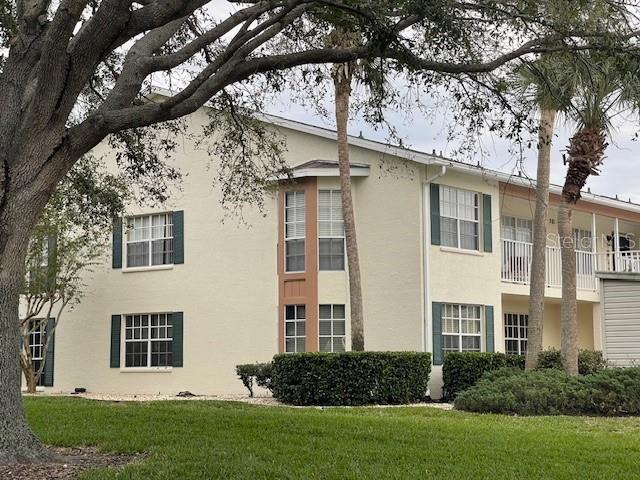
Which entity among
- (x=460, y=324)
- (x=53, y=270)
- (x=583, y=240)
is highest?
(x=583, y=240)

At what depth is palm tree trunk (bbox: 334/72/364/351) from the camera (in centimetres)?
1878

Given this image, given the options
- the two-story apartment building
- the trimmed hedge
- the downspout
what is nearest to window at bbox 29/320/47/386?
the two-story apartment building

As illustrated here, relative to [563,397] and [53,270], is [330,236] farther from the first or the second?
[53,270]

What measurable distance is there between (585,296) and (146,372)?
1214cm

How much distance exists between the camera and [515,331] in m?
25.7

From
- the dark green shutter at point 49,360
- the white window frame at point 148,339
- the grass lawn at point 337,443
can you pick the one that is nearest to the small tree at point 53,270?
the dark green shutter at point 49,360

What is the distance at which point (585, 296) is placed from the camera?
81.7 ft

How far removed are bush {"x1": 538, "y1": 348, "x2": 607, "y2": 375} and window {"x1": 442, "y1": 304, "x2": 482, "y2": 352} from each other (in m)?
1.75

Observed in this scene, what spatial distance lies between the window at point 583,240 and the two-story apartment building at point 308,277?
2454mm

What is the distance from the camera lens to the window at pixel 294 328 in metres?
21.1

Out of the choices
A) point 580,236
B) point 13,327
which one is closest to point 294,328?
point 580,236

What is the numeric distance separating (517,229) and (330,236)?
23.8 ft

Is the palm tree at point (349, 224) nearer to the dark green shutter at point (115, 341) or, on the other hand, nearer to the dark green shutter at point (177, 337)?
the dark green shutter at point (177, 337)

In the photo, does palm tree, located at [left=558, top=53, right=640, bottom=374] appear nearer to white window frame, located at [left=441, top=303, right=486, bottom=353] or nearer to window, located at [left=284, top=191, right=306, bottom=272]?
white window frame, located at [left=441, top=303, right=486, bottom=353]
